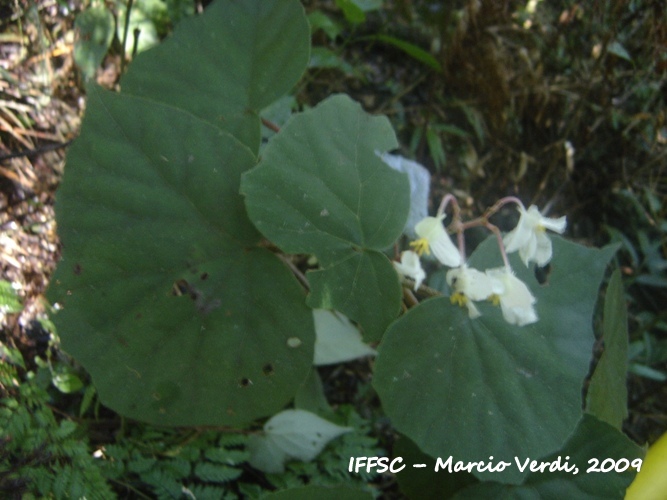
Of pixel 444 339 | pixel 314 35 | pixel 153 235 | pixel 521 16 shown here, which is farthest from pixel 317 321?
pixel 521 16

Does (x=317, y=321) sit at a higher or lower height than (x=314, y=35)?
lower

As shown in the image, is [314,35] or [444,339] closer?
[444,339]

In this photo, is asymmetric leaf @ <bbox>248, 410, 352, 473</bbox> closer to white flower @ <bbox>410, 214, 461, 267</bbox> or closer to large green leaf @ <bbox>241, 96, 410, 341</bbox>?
large green leaf @ <bbox>241, 96, 410, 341</bbox>

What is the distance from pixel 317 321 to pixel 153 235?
476 mm

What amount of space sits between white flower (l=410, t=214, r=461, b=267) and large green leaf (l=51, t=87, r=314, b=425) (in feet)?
0.73

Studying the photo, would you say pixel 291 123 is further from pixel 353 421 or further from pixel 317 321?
pixel 353 421

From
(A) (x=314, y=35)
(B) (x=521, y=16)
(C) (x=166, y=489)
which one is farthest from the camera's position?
(B) (x=521, y=16)

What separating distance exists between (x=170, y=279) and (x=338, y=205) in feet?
0.99

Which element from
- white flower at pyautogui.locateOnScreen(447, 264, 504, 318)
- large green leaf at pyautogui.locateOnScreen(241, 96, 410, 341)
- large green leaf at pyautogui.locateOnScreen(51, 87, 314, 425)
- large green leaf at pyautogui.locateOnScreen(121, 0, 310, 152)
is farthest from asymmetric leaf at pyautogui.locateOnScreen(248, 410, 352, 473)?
large green leaf at pyautogui.locateOnScreen(121, 0, 310, 152)

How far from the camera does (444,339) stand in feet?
3.18

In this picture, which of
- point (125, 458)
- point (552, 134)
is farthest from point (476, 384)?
point (552, 134)

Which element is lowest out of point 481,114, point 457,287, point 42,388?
point 42,388

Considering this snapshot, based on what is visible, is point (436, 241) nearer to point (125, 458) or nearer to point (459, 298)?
point (459, 298)

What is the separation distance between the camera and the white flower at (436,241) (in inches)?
36.6
